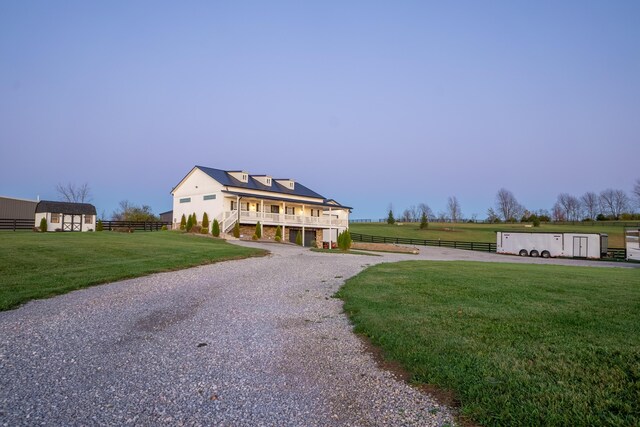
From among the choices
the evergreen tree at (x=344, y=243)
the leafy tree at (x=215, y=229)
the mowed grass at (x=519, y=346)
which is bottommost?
the mowed grass at (x=519, y=346)

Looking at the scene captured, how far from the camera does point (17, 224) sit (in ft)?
118

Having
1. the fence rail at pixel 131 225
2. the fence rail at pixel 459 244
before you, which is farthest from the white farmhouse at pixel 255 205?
the fence rail at pixel 459 244

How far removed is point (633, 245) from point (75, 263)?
37.5 meters

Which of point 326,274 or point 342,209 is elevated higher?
point 342,209

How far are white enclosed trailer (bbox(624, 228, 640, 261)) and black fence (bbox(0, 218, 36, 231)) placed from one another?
168 ft

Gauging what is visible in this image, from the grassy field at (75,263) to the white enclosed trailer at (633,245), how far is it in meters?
29.2

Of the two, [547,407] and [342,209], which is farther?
[342,209]

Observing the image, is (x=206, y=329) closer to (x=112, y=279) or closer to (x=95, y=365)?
(x=95, y=365)

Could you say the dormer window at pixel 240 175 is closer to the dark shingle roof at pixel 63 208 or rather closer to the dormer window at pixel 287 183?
the dormer window at pixel 287 183

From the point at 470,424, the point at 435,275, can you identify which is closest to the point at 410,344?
the point at 470,424

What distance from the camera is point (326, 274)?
14312 millimetres

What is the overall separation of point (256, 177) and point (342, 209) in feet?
34.3

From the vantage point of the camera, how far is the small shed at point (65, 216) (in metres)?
38.4

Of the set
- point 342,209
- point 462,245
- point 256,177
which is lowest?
point 462,245
